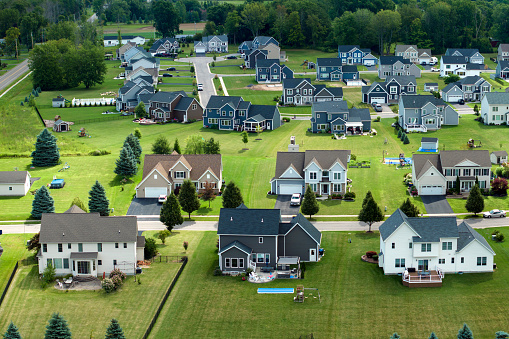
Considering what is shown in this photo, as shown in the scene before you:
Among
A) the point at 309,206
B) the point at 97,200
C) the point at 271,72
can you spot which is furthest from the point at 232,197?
the point at 271,72

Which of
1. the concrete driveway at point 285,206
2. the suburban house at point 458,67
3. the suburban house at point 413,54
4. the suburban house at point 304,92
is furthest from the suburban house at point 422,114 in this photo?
the suburban house at point 413,54

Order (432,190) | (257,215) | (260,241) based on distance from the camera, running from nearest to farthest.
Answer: (260,241) < (257,215) < (432,190)

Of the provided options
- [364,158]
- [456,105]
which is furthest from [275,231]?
[456,105]

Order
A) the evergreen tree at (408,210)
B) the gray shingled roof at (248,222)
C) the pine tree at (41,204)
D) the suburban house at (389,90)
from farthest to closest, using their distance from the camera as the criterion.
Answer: the suburban house at (389,90), the pine tree at (41,204), the evergreen tree at (408,210), the gray shingled roof at (248,222)

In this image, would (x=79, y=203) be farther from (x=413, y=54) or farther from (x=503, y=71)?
(x=413, y=54)

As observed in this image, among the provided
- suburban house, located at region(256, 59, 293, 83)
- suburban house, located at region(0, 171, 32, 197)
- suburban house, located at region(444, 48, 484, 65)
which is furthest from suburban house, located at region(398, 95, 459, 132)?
suburban house, located at region(0, 171, 32, 197)

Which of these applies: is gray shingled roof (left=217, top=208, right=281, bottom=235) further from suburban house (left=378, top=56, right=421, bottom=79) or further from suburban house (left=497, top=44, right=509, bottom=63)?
suburban house (left=497, top=44, right=509, bottom=63)

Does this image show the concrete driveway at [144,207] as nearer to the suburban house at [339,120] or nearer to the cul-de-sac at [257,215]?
the cul-de-sac at [257,215]
